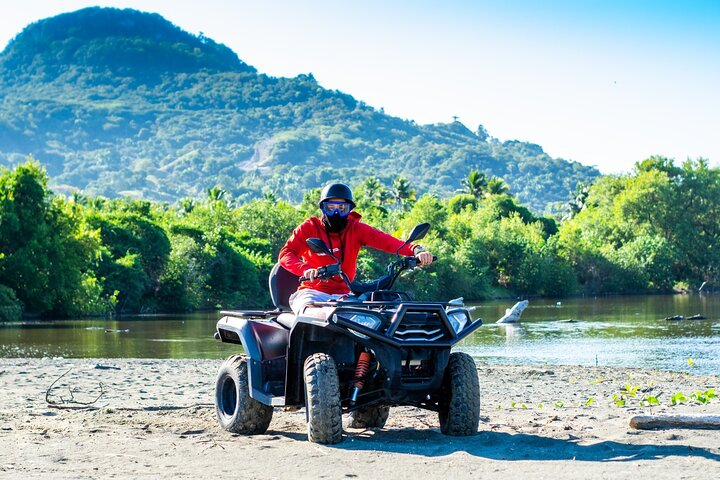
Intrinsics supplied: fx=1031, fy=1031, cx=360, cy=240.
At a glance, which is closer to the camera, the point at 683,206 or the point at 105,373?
the point at 105,373

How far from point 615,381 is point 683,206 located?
297 feet

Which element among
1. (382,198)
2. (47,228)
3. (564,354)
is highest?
(382,198)

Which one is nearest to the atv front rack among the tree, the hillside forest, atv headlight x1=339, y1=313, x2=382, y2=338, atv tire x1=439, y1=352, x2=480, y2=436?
atv headlight x1=339, y1=313, x2=382, y2=338

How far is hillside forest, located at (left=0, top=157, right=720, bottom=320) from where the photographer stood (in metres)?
55.4

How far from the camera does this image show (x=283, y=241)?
296ft

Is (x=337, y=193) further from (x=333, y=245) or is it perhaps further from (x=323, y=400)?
(x=323, y=400)

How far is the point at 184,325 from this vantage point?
4909 centimetres

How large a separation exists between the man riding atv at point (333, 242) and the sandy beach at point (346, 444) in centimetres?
147

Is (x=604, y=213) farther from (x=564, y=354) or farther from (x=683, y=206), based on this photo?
(x=564, y=354)

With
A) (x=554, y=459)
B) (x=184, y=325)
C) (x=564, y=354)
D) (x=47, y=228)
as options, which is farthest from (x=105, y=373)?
(x=47, y=228)

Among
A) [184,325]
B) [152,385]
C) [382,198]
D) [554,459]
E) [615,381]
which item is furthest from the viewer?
[382,198]

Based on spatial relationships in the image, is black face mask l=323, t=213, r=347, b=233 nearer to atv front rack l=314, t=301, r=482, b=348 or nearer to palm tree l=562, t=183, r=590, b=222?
atv front rack l=314, t=301, r=482, b=348

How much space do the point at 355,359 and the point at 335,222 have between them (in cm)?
141

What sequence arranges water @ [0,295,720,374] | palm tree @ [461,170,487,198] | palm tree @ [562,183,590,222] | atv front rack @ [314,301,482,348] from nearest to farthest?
atv front rack @ [314,301,482,348]
water @ [0,295,720,374]
palm tree @ [562,183,590,222]
palm tree @ [461,170,487,198]
